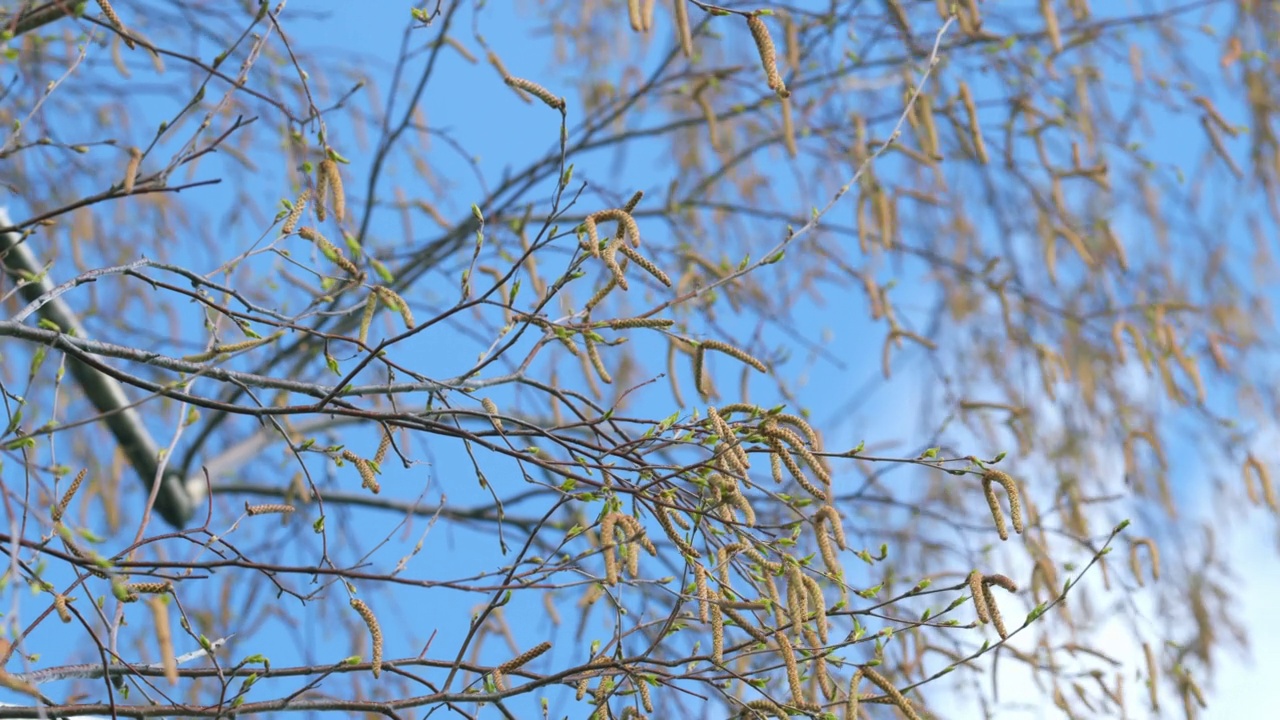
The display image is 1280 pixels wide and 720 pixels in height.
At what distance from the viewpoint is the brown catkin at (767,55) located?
1.69m

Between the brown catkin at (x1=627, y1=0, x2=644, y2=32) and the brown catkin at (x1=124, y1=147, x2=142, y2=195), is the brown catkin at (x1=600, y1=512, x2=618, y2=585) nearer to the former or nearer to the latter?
the brown catkin at (x1=124, y1=147, x2=142, y2=195)

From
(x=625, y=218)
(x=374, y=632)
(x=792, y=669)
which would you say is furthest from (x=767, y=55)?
(x=374, y=632)

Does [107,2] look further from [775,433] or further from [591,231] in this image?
[775,433]

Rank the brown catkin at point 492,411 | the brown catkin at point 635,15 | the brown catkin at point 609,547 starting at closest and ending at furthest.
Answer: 1. the brown catkin at point 609,547
2. the brown catkin at point 492,411
3. the brown catkin at point 635,15

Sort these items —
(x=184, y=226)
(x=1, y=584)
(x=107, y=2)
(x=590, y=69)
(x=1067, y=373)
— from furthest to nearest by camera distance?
(x=590, y=69), (x=184, y=226), (x=1067, y=373), (x=107, y=2), (x=1, y=584)

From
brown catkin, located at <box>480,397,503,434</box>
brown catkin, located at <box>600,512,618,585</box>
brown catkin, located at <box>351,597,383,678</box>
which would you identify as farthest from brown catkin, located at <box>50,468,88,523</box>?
brown catkin, located at <box>600,512,618,585</box>

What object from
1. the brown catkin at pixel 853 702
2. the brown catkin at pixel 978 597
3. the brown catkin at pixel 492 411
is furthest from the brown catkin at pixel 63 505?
the brown catkin at pixel 978 597

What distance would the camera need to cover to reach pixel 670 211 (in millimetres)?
3840

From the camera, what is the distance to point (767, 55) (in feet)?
5.65

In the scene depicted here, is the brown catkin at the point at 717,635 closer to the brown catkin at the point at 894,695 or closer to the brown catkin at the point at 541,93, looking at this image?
the brown catkin at the point at 894,695

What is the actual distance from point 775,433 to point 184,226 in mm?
3360

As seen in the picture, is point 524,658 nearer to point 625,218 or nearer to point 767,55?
point 625,218

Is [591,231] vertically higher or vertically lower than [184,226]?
lower

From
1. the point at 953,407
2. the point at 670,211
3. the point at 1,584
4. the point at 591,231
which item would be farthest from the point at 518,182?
the point at 1,584
